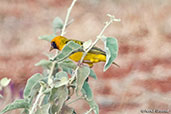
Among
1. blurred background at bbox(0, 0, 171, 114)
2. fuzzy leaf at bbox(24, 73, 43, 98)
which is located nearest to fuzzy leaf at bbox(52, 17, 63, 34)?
fuzzy leaf at bbox(24, 73, 43, 98)

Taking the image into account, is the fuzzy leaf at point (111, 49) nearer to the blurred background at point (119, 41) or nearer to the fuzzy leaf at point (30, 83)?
the fuzzy leaf at point (30, 83)

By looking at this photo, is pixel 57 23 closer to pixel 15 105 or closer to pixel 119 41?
pixel 15 105

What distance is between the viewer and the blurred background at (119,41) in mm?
1611

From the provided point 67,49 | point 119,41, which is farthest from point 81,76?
point 119,41

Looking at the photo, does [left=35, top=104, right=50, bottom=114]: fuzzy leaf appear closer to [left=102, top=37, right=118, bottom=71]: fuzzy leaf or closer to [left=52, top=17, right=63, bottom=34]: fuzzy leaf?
[left=102, top=37, right=118, bottom=71]: fuzzy leaf

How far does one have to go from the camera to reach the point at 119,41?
65.4 inches

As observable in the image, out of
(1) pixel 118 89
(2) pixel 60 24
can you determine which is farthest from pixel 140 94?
(2) pixel 60 24

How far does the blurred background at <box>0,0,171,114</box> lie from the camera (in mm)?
1611

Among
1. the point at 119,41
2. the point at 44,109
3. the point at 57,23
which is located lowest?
the point at 44,109

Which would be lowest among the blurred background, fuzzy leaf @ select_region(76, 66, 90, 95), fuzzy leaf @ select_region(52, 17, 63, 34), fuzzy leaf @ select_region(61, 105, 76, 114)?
fuzzy leaf @ select_region(61, 105, 76, 114)

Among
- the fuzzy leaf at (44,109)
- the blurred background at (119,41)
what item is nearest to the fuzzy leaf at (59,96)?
the fuzzy leaf at (44,109)

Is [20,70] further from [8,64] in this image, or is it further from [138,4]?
[138,4]

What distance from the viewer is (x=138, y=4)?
1733 mm

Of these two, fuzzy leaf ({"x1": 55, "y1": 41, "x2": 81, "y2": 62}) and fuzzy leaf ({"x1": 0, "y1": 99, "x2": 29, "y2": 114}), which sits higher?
fuzzy leaf ({"x1": 55, "y1": 41, "x2": 81, "y2": 62})
